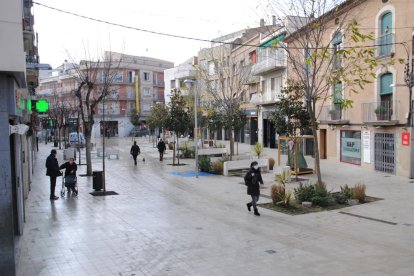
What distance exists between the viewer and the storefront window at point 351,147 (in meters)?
23.3

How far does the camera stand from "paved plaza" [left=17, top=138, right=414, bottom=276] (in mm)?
7344

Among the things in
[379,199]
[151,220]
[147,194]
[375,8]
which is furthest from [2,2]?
[375,8]

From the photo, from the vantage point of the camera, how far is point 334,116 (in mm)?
25484

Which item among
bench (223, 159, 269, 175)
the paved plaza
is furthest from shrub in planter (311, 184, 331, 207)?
bench (223, 159, 269, 175)

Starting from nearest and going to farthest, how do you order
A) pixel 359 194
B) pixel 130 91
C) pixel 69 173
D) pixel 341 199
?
pixel 341 199 < pixel 359 194 < pixel 69 173 < pixel 130 91

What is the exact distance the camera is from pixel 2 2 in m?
6.67

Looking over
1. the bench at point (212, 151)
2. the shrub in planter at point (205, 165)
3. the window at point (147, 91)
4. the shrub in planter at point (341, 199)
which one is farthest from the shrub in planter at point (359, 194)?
the window at point (147, 91)

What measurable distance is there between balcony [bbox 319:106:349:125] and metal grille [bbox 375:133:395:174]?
10.4 ft

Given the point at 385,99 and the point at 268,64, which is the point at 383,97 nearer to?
the point at 385,99

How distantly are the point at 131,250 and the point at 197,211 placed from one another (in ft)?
13.3

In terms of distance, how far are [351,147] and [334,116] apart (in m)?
2.38

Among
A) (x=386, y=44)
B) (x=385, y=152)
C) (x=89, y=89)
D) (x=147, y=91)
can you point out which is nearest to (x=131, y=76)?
(x=147, y=91)

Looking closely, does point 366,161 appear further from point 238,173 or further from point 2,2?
point 2,2

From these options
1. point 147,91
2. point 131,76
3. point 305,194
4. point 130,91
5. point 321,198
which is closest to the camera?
point 321,198
